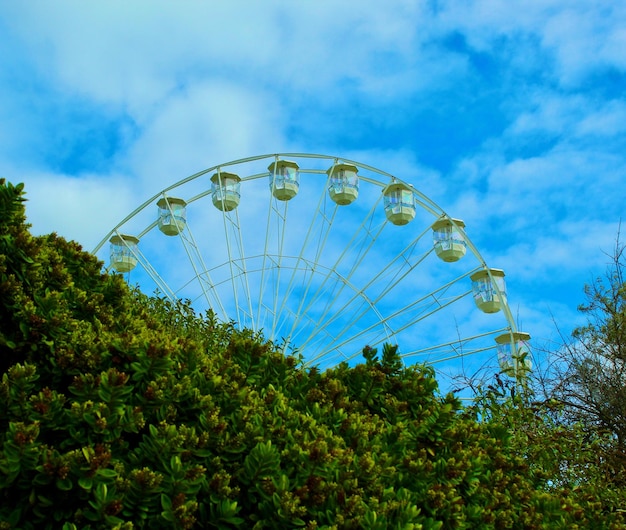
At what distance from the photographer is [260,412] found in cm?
357

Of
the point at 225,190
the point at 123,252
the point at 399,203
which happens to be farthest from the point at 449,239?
the point at 123,252

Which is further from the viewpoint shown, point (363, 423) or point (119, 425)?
point (363, 423)

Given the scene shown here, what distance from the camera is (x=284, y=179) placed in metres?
15.3

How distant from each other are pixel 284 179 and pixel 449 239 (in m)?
3.44

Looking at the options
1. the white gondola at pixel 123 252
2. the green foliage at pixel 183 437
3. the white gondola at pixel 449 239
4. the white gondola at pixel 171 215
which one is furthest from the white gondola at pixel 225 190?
the green foliage at pixel 183 437

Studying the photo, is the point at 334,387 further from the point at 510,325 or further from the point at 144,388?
the point at 510,325

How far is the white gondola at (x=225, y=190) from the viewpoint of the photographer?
49.8 feet

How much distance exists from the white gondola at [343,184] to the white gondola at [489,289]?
2.81m

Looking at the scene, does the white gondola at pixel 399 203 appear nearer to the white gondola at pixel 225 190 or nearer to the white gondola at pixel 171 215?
the white gondola at pixel 225 190

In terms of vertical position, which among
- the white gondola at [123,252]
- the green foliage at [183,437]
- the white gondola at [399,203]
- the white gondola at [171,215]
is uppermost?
the white gondola at [399,203]

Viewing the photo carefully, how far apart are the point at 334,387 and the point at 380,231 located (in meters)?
10.4

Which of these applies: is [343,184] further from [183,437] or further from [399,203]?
[183,437]

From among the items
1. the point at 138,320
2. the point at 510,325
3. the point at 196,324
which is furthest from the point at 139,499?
the point at 510,325

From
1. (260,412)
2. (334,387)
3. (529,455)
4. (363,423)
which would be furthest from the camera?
(529,455)
